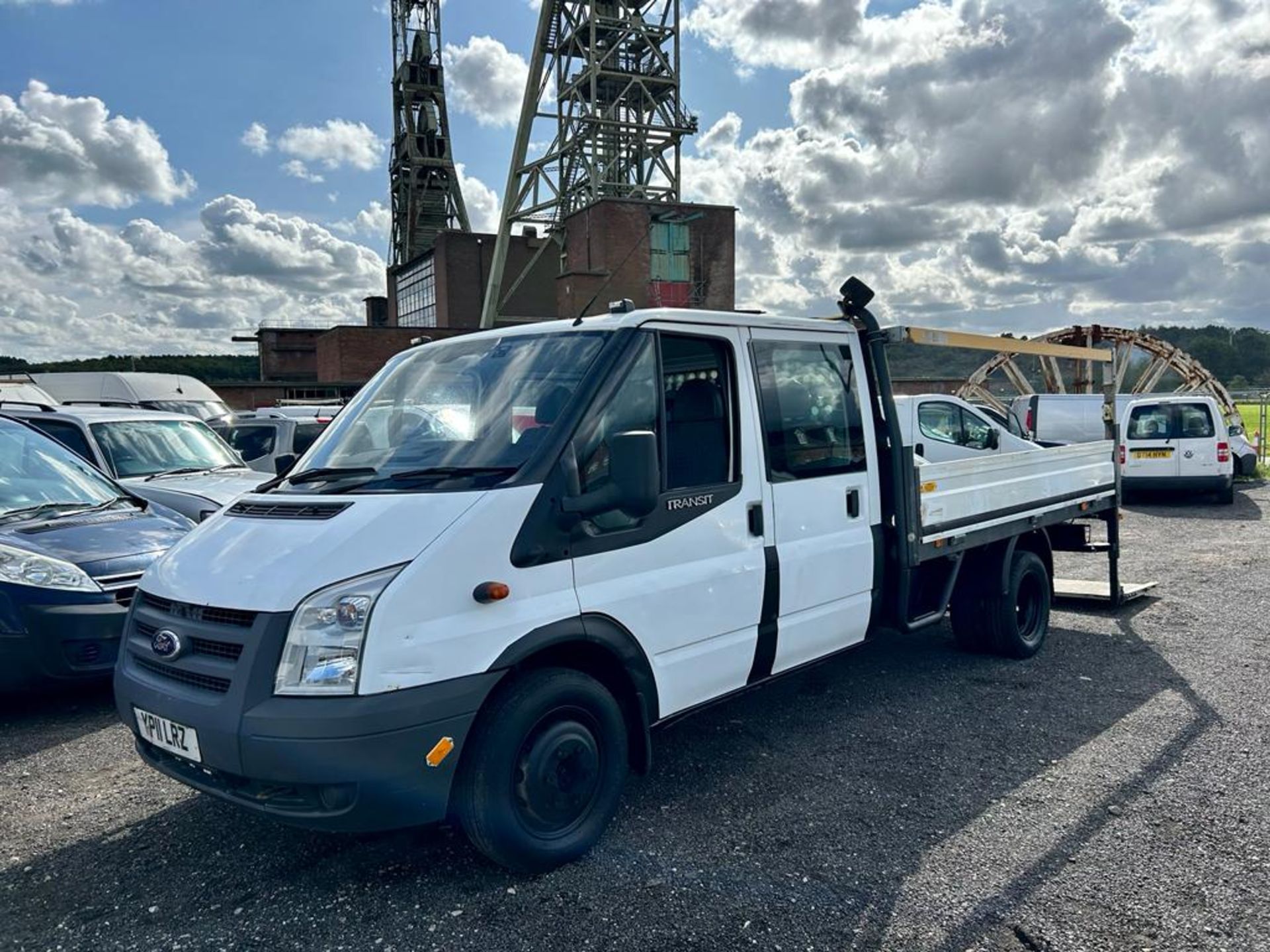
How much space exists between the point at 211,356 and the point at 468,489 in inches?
3063

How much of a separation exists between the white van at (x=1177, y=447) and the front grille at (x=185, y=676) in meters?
15.4

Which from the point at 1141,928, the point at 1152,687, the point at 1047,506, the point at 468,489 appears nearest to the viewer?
the point at 1141,928

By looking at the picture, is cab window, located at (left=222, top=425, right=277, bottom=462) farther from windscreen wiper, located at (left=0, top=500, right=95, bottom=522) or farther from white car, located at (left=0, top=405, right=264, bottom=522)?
windscreen wiper, located at (left=0, top=500, right=95, bottom=522)

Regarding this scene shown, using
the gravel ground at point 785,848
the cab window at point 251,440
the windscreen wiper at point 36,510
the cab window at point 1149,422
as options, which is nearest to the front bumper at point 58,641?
the gravel ground at point 785,848

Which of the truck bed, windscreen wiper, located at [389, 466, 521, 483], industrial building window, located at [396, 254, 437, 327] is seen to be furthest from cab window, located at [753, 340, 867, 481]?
industrial building window, located at [396, 254, 437, 327]

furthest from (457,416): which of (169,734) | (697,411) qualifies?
(169,734)

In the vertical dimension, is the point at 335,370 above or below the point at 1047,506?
above

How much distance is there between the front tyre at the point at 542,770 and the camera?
10.3 ft

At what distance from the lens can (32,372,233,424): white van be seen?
13531 mm

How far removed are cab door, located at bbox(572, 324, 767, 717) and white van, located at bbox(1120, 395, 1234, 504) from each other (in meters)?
13.4

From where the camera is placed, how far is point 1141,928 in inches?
118

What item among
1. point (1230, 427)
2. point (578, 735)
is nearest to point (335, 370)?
point (1230, 427)

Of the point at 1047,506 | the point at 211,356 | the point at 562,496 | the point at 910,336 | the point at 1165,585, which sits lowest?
the point at 1165,585

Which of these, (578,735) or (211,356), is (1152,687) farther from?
(211,356)
